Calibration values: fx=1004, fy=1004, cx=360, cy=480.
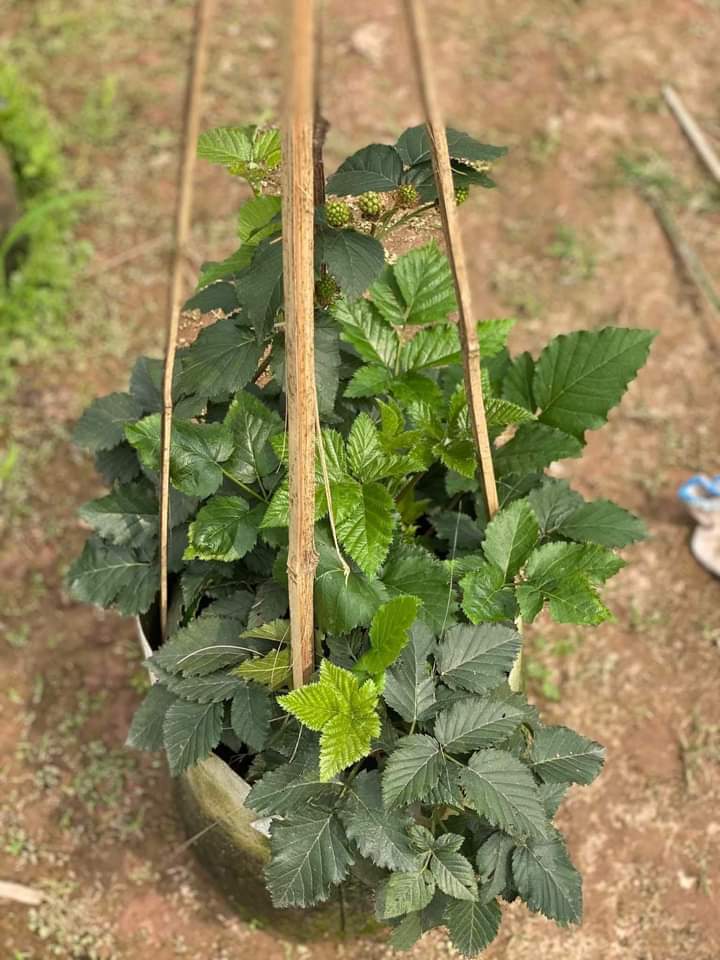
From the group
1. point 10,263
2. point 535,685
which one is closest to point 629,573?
point 535,685

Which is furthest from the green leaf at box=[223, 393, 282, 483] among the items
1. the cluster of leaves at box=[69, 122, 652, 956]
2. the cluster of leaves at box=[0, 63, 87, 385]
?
the cluster of leaves at box=[0, 63, 87, 385]

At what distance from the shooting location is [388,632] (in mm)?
1175

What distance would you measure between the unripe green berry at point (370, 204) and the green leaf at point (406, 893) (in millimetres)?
782

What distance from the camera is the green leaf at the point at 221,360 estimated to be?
1207mm

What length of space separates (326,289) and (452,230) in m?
0.21

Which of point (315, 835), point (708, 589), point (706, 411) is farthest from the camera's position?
point (706, 411)

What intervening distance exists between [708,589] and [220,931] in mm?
1254

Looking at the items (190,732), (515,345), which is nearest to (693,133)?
(515,345)

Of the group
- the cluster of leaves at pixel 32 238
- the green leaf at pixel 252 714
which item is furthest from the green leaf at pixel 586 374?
the cluster of leaves at pixel 32 238

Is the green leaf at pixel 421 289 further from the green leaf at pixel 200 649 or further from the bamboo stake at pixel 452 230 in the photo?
the green leaf at pixel 200 649

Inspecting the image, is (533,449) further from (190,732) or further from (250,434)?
(190,732)

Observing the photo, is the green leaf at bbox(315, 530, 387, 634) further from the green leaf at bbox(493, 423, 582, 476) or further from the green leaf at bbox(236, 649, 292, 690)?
the green leaf at bbox(493, 423, 582, 476)

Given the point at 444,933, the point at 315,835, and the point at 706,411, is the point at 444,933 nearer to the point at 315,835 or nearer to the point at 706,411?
the point at 315,835

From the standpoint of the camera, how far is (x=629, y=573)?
2266 mm
